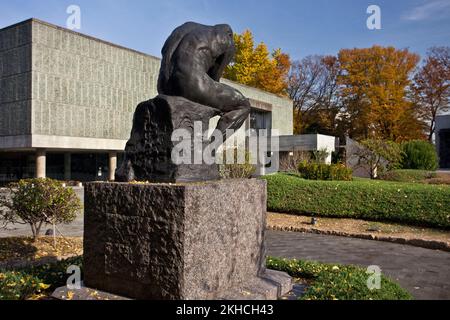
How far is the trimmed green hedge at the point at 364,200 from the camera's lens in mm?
9398

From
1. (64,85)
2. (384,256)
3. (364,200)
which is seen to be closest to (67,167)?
(64,85)

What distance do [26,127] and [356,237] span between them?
57.2 ft

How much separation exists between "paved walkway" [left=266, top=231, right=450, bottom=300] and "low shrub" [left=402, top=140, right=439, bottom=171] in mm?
16863

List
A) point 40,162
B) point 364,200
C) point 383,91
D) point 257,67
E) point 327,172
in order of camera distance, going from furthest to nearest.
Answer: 1. point 257,67
2. point 383,91
3. point 40,162
4. point 327,172
5. point 364,200

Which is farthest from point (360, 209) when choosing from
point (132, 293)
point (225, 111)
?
point (132, 293)

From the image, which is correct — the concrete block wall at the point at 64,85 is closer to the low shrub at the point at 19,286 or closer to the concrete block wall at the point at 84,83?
the concrete block wall at the point at 84,83

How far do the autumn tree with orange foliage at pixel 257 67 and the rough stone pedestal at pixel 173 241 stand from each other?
3092 cm

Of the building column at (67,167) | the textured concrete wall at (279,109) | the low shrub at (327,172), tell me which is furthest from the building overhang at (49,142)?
the textured concrete wall at (279,109)

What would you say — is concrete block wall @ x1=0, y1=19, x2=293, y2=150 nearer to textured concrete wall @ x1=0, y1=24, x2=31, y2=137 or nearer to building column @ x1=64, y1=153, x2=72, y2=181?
textured concrete wall @ x1=0, y1=24, x2=31, y2=137

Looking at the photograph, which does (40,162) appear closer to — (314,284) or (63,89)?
(63,89)

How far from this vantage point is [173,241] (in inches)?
131

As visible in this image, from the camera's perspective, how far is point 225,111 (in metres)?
4.62

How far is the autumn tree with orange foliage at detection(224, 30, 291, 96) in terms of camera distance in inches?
1323

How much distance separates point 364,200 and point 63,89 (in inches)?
670
